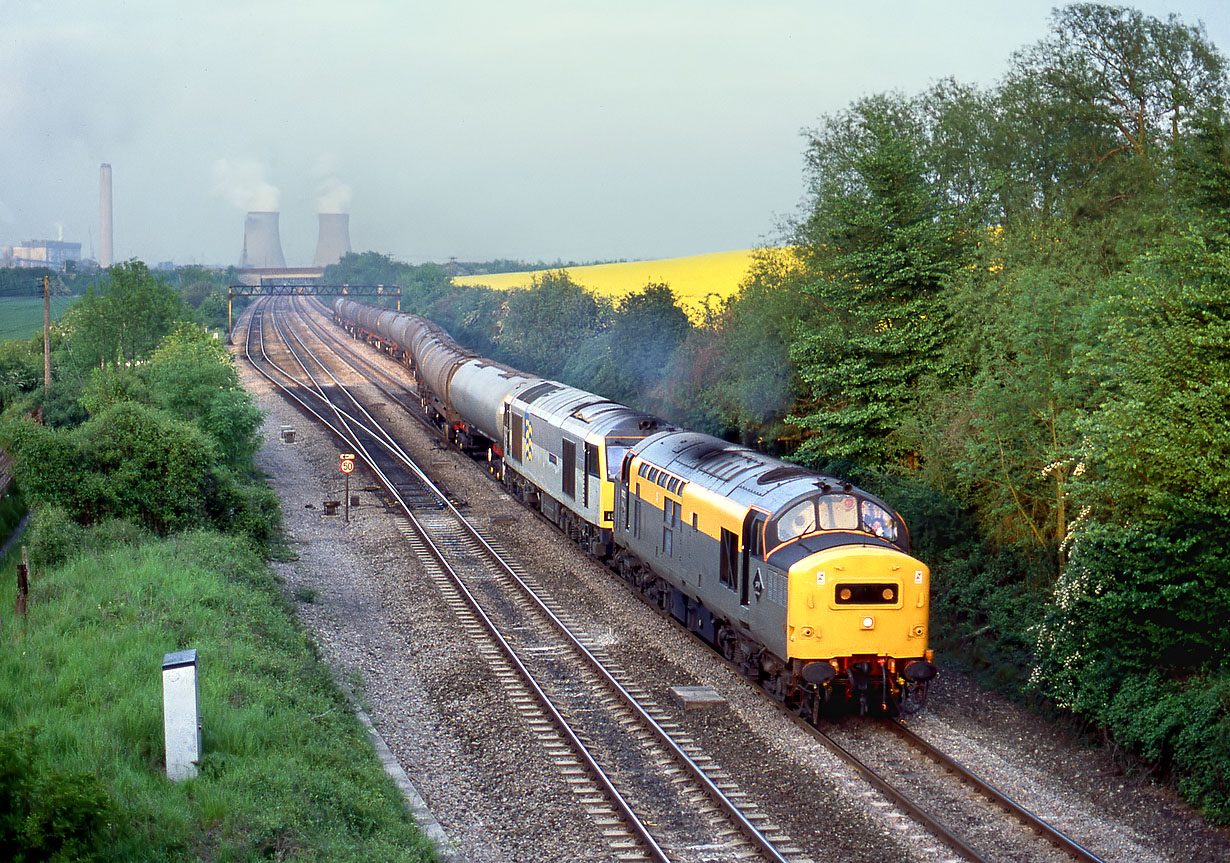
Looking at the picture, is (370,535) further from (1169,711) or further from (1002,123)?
(1002,123)

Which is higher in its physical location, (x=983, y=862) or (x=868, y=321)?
(x=868, y=321)

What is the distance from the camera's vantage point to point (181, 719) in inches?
493

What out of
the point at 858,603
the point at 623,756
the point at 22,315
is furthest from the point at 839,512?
the point at 22,315

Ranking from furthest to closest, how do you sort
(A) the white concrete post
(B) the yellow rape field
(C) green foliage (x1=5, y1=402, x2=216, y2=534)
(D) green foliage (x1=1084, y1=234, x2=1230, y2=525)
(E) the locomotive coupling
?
1. (B) the yellow rape field
2. (C) green foliage (x1=5, y1=402, x2=216, y2=534)
3. (E) the locomotive coupling
4. (D) green foliage (x1=1084, y1=234, x2=1230, y2=525)
5. (A) the white concrete post

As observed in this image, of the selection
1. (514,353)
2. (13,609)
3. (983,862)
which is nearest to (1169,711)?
(983,862)

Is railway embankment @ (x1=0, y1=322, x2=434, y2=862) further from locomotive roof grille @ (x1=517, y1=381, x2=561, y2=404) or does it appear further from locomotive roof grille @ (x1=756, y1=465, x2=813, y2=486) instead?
locomotive roof grille @ (x1=517, y1=381, x2=561, y2=404)

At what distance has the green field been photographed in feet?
282

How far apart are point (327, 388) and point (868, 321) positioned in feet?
135

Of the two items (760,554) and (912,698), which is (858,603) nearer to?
(760,554)

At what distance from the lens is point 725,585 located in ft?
61.6

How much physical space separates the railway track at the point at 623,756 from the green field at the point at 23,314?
62.6 m

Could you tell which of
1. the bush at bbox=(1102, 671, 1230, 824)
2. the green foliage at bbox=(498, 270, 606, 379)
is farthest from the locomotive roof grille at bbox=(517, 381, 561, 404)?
the green foliage at bbox=(498, 270, 606, 379)

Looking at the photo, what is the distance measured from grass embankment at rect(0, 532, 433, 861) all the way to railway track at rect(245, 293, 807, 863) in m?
2.80

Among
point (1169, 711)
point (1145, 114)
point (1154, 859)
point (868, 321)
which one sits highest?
point (1145, 114)
